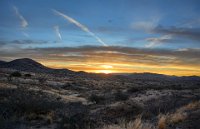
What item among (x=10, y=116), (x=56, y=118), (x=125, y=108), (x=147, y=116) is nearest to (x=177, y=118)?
(x=147, y=116)

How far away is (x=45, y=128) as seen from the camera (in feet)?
49.8

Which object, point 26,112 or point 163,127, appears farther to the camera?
point 26,112

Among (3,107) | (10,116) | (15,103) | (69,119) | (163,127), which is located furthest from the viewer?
(15,103)

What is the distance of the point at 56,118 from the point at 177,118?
20.8 ft

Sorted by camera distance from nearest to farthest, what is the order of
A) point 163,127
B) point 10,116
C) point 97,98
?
point 163,127 < point 10,116 < point 97,98

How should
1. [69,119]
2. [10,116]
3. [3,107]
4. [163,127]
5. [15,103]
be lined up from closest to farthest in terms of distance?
[163,127], [69,119], [10,116], [3,107], [15,103]

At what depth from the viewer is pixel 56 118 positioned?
17.2 meters

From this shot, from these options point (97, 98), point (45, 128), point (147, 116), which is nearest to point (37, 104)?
point (45, 128)

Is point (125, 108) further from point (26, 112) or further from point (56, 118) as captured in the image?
point (26, 112)

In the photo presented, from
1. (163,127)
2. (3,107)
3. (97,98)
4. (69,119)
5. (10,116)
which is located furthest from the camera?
(97,98)

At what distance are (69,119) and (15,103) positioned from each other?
558 centimetres

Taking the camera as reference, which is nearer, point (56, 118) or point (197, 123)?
point (197, 123)

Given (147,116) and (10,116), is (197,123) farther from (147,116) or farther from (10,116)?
(10,116)

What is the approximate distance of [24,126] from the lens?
14.8m
